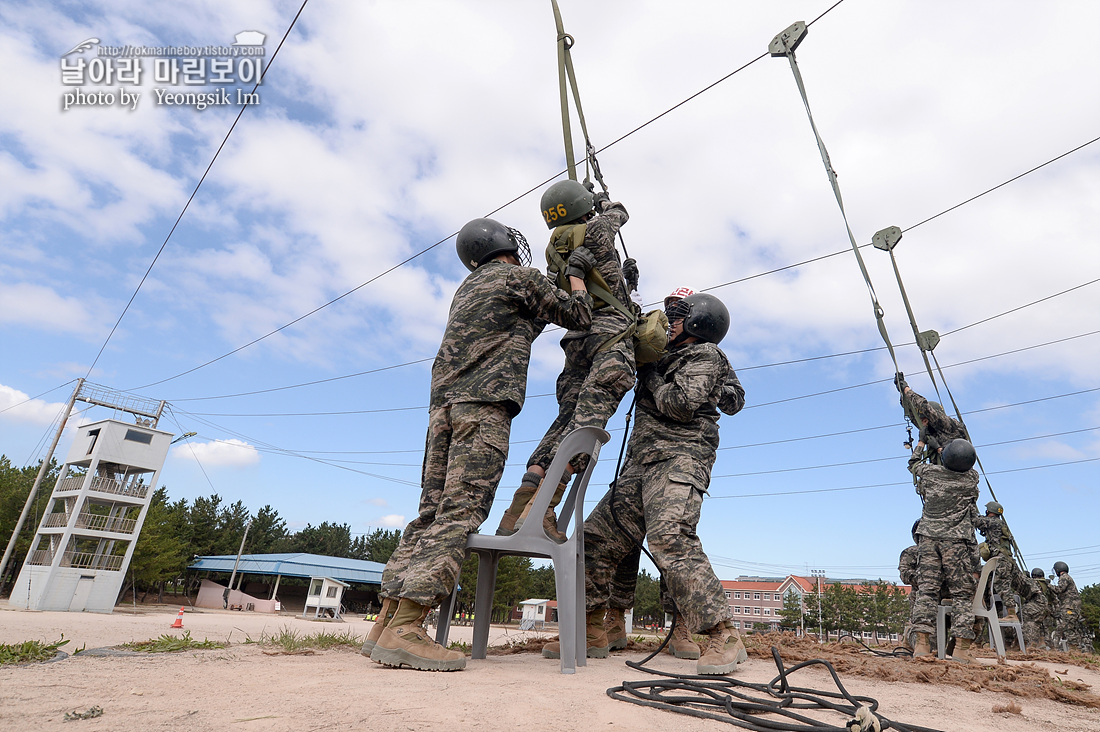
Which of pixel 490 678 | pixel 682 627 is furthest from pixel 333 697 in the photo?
pixel 682 627

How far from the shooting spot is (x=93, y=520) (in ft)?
92.1

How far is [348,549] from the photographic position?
6712 centimetres

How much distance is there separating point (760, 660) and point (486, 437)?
253 cm

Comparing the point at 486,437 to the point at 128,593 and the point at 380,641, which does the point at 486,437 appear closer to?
the point at 380,641

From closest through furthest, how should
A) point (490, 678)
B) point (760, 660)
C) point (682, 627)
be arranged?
point (490, 678) < point (760, 660) < point (682, 627)

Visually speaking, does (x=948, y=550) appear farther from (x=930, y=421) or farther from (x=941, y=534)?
(x=930, y=421)

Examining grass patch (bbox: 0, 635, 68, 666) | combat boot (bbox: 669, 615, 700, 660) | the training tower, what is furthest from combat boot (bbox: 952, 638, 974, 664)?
the training tower

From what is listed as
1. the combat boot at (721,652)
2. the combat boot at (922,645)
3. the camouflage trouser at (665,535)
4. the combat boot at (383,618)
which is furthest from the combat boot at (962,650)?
the combat boot at (383,618)

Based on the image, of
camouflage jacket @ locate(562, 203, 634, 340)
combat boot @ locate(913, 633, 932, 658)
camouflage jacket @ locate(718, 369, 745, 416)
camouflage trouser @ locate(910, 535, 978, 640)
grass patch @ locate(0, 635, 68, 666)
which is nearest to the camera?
grass patch @ locate(0, 635, 68, 666)

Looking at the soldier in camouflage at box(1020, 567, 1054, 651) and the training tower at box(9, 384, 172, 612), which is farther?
the training tower at box(9, 384, 172, 612)

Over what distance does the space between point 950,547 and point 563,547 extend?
6745 mm

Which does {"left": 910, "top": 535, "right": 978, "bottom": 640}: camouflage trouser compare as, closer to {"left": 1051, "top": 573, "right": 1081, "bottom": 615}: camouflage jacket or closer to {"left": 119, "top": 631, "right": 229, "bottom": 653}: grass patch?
{"left": 119, "top": 631, "right": 229, "bottom": 653}: grass patch

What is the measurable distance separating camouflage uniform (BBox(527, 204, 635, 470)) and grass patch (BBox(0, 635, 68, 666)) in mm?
2739

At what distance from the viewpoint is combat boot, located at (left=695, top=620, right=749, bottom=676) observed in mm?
3469
